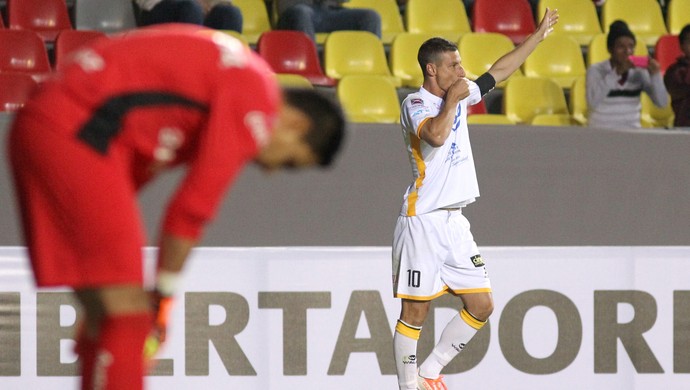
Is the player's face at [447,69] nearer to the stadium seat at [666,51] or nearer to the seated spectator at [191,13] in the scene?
the seated spectator at [191,13]

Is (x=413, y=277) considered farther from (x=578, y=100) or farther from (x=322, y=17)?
(x=322, y=17)

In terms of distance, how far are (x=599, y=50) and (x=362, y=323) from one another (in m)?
4.13

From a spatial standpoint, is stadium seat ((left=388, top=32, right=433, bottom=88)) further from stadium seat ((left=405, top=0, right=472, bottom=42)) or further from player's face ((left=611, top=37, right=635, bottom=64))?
player's face ((left=611, top=37, right=635, bottom=64))

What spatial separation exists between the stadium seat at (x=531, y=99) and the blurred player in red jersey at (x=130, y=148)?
18.5ft

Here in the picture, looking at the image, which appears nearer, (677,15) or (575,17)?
(575,17)

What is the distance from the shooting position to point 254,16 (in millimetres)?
9711

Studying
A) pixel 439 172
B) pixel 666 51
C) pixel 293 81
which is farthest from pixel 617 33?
pixel 439 172

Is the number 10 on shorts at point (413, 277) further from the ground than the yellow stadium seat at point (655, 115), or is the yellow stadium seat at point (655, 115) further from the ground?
the yellow stadium seat at point (655, 115)

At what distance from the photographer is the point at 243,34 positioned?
956 centimetres

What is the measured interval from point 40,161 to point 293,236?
3642mm

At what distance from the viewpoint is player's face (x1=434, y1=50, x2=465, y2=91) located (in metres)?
6.05

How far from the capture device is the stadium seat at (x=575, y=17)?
33.5 ft

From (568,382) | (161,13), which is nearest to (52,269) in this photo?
(568,382)

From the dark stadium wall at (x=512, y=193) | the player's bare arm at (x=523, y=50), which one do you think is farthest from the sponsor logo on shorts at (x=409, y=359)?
the player's bare arm at (x=523, y=50)
